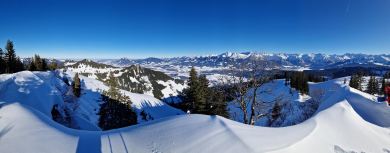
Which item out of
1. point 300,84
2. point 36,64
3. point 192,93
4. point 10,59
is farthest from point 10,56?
point 300,84

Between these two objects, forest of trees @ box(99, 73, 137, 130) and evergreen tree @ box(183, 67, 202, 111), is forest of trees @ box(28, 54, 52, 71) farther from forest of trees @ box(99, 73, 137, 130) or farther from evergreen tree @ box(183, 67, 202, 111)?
evergreen tree @ box(183, 67, 202, 111)

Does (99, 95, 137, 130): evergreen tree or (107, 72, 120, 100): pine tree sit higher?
(107, 72, 120, 100): pine tree

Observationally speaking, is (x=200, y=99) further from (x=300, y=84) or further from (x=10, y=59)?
(x=300, y=84)

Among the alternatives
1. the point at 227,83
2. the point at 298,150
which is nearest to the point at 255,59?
the point at 227,83

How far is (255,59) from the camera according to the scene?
18.5 m

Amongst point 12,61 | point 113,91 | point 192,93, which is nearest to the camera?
point 192,93

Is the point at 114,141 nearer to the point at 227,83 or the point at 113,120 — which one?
the point at 227,83

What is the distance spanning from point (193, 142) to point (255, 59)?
36.9 ft

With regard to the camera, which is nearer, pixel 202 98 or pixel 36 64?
pixel 202 98

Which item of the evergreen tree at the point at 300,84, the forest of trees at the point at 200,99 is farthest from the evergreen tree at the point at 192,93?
the evergreen tree at the point at 300,84

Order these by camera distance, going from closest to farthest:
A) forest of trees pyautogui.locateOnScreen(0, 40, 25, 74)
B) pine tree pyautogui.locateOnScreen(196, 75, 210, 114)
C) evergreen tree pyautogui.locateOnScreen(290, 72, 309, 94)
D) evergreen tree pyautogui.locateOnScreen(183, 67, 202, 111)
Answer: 1. pine tree pyautogui.locateOnScreen(196, 75, 210, 114)
2. evergreen tree pyautogui.locateOnScreen(183, 67, 202, 111)
3. forest of trees pyautogui.locateOnScreen(0, 40, 25, 74)
4. evergreen tree pyautogui.locateOnScreen(290, 72, 309, 94)

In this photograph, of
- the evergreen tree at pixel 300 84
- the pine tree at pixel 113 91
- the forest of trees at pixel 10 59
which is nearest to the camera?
the pine tree at pixel 113 91

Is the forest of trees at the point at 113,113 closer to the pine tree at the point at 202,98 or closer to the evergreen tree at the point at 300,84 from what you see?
the pine tree at the point at 202,98

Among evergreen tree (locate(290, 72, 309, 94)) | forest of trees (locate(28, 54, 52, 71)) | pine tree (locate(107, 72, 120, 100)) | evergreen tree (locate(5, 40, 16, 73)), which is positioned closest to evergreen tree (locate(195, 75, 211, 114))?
pine tree (locate(107, 72, 120, 100))
